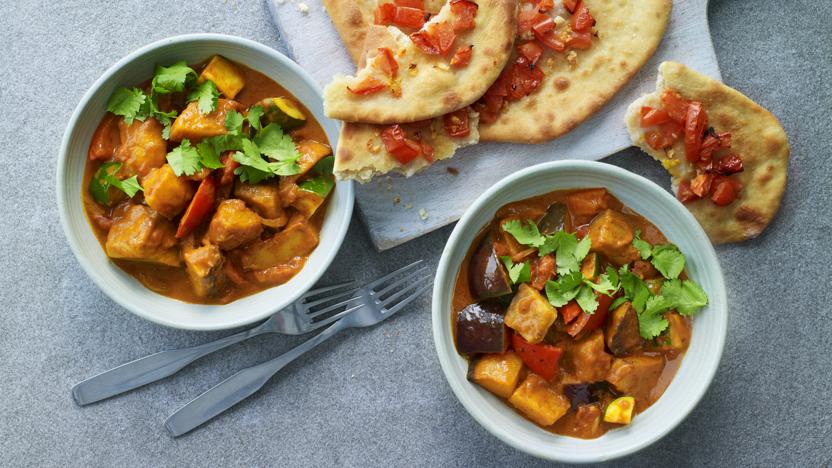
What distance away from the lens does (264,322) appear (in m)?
3.91

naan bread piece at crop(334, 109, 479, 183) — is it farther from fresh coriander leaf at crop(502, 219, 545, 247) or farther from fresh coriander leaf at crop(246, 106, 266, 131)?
fresh coriander leaf at crop(502, 219, 545, 247)

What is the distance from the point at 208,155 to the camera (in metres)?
3.44

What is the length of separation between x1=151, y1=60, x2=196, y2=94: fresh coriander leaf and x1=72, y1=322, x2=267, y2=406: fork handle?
1372 millimetres

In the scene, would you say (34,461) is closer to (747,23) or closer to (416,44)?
(416,44)

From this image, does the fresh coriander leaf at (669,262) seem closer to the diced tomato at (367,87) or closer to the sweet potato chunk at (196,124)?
the diced tomato at (367,87)

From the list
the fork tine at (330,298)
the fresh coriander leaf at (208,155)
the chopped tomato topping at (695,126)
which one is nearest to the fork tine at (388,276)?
the fork tine at (330,298)

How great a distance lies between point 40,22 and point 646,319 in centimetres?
376

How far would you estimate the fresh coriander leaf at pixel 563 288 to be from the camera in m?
3.36

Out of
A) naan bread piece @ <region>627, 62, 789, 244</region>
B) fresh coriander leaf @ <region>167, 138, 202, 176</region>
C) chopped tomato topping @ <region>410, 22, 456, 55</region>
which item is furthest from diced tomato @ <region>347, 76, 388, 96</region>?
naan bread piece @ <region>627, 62, 789, 244</region>

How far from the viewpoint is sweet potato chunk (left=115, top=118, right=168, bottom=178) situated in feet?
11.2

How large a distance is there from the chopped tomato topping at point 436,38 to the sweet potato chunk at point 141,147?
1.40 m

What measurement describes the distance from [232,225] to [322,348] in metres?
0.99

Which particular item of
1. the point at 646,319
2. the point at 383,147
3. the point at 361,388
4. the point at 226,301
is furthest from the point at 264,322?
the point at 646,319

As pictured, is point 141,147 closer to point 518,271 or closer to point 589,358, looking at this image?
point 518,271
